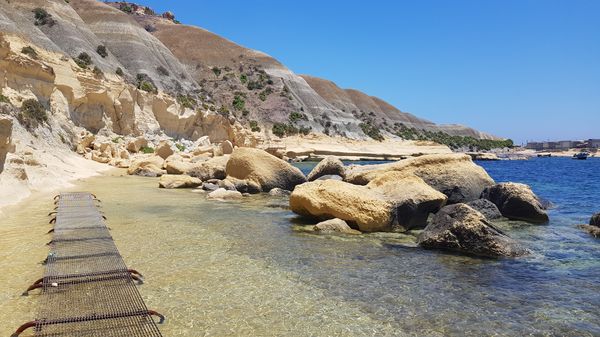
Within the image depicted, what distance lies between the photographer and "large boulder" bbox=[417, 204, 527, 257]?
977cm

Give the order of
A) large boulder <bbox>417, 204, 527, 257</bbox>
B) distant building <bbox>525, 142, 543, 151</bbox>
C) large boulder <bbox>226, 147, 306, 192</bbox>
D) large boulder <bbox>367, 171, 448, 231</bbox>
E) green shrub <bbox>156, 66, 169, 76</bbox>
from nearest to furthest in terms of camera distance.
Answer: large boulder <bbox>417, 204, 527, 257</bbox>
large boulder <bbox>367, 171, 448, 231</bbox>
large boulder <bbox>226, 147, 306, 192</bbox>
green shrub <bbox>156, 66, 169, 76</bbox>
distant building <bbox>525, 142, 543, 151</bbox>

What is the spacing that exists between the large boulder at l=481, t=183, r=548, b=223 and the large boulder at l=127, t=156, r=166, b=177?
20743mm

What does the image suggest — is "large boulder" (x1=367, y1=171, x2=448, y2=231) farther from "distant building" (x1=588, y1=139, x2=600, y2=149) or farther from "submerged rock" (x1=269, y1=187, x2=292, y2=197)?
"distant building" (x1=588, y1=139, x2=600, y2=149)

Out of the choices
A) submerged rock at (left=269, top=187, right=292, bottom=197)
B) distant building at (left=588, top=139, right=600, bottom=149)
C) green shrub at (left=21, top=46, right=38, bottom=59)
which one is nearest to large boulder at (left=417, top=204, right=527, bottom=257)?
submerged rock at (left=269, top=187, right=292, bottom=197)

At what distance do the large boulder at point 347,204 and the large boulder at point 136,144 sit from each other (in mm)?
29362

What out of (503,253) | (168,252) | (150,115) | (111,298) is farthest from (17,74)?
(503,253)

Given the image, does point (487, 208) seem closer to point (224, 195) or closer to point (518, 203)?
point (518, 203)

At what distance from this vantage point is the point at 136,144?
39.6 meters

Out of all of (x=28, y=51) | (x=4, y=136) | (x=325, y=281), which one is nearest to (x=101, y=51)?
(x=28, y=51)

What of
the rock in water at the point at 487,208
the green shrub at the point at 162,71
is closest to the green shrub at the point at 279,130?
the green shrub at the point at 162,71

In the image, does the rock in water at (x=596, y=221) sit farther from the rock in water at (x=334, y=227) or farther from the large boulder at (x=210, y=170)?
the large boulder at (x=210, y=170)

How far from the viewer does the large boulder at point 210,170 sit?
24500 mm

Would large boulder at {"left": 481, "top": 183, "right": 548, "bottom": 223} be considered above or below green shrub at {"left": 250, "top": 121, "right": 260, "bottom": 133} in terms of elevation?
below

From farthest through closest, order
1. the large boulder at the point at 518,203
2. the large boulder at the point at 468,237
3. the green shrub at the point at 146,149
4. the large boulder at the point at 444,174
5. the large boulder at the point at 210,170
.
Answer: the green shrub at the point at 146,149
the large boulder at the point at 210,170
the large boulder at the point at 444,174
the large boulder at the point at 518,203
the large boulder at the point at 468,237
